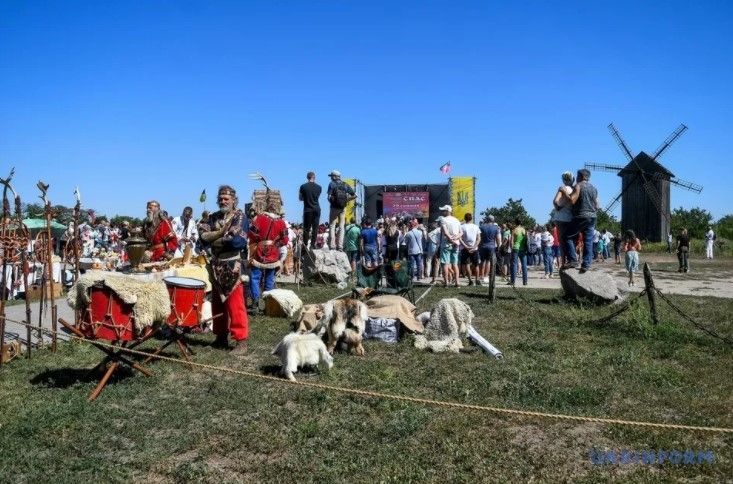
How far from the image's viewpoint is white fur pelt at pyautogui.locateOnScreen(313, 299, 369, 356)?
21.6 feet

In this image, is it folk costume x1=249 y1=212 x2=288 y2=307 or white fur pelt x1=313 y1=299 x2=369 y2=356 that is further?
folk costume x1=249 y1=212 x2=288 y2=307

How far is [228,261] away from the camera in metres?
6.74

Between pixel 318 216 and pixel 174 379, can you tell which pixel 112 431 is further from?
pixel 318 216

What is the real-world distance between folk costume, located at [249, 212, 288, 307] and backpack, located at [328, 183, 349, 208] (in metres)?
4.74

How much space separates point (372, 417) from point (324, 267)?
984 cm

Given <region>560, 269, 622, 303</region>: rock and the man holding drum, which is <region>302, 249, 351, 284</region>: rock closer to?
<region>560, 269, 622, 303</region>: rock

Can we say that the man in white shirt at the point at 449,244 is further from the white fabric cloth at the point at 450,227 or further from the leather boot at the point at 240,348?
the leather boot at the point at 240,348

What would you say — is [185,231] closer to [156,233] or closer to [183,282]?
[156,233]

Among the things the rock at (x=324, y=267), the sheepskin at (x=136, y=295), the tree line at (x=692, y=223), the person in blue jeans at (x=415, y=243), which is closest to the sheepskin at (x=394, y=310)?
the sheepskin at (x=136, y=295)

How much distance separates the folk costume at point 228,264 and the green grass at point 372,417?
474 mm

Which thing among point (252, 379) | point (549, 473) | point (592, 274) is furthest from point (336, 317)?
point (592, 274)

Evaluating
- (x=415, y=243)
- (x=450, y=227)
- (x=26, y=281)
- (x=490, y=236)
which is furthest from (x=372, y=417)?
(x=415, y=243)

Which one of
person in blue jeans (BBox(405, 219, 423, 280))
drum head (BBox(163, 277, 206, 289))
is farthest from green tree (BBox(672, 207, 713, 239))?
drum head (BBox(163, 277, 206, 289))

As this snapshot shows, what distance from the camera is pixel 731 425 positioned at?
430cm
